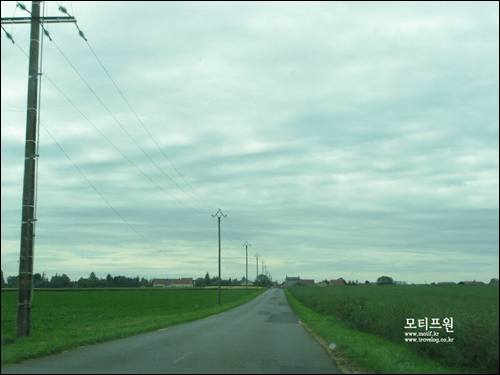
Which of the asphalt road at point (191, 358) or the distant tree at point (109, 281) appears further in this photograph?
the distant tree at point (109, 281)

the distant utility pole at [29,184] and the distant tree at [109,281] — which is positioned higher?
the distant utility pole at [29,184]

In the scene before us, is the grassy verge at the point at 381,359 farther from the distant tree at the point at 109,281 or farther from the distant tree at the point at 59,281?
the distant tree at the point at 109,281

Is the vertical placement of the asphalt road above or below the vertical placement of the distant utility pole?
below

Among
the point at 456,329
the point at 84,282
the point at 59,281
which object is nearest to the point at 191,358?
the point at 456,329

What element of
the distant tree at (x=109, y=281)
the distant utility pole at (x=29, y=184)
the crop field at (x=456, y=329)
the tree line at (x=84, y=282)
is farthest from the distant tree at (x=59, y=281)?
the distant tree at (x=109, y=281)

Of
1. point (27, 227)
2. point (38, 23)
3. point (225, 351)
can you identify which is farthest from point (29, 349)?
point (38, 23)

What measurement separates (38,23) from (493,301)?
18.2 m

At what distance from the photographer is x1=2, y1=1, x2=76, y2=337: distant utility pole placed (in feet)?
56.5

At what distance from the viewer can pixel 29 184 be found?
58.3ft

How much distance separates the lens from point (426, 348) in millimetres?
15617

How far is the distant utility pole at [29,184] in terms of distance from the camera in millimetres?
17234

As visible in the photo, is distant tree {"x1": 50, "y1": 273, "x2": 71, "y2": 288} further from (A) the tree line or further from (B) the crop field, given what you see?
(B) the crop field

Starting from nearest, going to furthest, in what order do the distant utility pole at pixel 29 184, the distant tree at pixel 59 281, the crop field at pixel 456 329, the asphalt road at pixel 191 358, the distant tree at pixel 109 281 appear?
1. the asphalt road at pixel 191 358
2. the crop field at pixel 456 329
3. the distant utility pole at pixel 29 184
4. the distant tree at pixel 59 281
5. the distant tree at pixel 109 281

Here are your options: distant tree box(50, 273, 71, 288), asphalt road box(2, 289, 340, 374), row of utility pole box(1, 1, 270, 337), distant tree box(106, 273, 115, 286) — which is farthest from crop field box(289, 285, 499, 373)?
distant tree box(106, 273, 115, 286)
